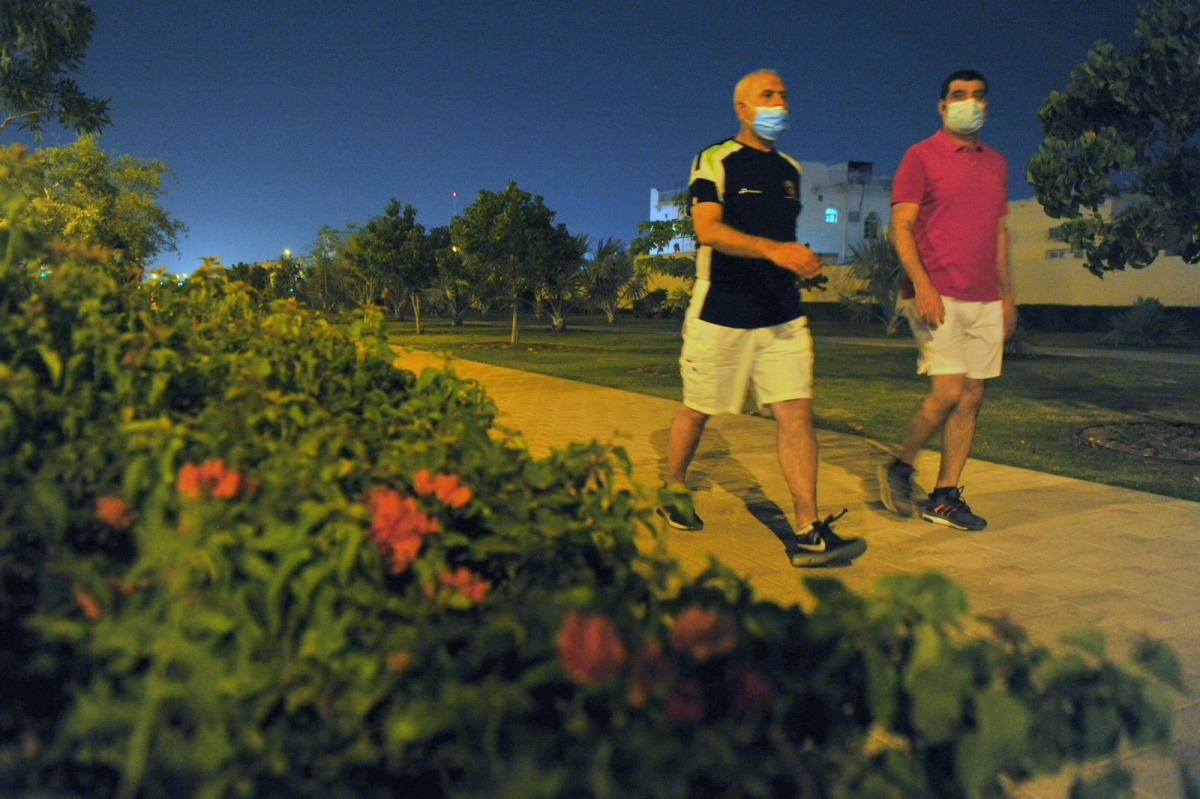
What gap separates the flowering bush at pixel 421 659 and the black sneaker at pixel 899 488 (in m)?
4.04

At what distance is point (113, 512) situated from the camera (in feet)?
5.15

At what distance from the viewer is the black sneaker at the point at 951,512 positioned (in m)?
5.17

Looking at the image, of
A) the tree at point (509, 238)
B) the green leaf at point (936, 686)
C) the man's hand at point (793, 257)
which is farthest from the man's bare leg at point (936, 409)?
the tree at point (509, 238)

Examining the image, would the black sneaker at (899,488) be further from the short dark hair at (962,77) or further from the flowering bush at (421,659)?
the flowering bush at (421,659)

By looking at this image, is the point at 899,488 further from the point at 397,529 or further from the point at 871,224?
the point at 871,224

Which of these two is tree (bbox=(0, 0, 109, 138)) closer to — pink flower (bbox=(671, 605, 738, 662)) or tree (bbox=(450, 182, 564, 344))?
pink flower (bbox=(671, 605, 738, 662))

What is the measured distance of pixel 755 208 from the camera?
4.62 metres

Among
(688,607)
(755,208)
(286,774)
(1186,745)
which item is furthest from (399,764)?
(755,208)

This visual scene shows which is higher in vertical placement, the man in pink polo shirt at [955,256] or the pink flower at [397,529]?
the man in pink polo shirt at [955,256]

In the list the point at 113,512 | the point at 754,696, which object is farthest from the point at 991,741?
the point at 113,512

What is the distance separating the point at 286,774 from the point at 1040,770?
1042 millimetres

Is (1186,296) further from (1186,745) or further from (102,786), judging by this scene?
(102,786)

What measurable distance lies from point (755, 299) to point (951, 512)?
1.72 metres

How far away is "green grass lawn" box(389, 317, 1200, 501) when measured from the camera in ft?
24.2
